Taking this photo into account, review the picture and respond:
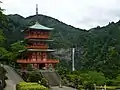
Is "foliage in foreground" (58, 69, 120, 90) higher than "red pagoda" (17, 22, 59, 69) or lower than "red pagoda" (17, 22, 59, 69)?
lower

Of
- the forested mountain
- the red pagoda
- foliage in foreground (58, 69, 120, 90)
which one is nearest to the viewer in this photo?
foliage in foreground (58, 69, 120, 90)

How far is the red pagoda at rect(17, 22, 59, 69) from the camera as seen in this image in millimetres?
47938

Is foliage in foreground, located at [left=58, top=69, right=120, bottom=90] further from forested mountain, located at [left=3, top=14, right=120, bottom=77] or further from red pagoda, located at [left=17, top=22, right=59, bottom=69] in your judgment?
forested mountain, located at [left=3, top=14, right=120, bottom=77]

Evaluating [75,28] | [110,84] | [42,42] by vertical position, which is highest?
[75,28]

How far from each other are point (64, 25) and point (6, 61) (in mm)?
65060

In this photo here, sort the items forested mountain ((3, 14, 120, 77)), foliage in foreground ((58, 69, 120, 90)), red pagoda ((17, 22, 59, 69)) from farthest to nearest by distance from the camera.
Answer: forested mountain ((3, 14, 120, 77)) → red pagoda ((17, 22, 59, 69)) → foliage in foreground ((58, 69, 120, 90))

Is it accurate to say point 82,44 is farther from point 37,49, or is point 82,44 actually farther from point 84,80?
point 84,80

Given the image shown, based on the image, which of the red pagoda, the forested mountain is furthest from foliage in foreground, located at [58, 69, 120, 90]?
the forested mountain

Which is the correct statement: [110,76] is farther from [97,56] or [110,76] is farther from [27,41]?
[97,56]

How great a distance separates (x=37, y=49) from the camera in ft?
159

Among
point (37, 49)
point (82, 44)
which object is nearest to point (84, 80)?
point (37, 49)

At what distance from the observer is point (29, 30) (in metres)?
48.8

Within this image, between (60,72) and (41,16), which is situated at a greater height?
(41,16)

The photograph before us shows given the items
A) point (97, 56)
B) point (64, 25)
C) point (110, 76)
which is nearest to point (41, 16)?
point (64, 25)
